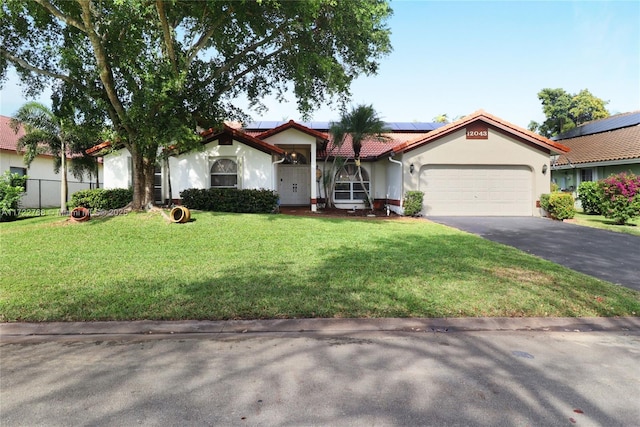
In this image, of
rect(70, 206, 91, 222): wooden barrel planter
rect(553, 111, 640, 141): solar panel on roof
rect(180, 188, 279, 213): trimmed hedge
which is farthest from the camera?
rect(553, 111, 640, 141): solar panel on roof

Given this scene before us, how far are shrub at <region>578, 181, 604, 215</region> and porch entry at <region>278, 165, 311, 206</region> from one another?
12945mm

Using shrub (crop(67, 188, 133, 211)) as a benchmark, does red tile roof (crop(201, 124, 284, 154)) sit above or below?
above

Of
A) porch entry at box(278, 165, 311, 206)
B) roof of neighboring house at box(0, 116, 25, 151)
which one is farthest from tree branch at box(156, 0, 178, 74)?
roof of neighboring house at box(0, 116, 25, 151)

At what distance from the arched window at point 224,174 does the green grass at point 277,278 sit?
23.1 ft

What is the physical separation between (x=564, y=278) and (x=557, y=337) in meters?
2.56

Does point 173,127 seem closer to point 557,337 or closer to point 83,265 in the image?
point 83,265

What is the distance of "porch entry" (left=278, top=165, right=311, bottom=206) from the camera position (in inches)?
835

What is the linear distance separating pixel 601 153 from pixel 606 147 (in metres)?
0.84

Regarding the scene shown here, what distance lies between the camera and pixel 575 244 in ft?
33.2

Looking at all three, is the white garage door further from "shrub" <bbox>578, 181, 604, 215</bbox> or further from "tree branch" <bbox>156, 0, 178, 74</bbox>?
"tree branch" <bbox>156, 0, 178, 74</bbox>

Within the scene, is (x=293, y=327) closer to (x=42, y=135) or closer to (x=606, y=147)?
(x=42, y=135)

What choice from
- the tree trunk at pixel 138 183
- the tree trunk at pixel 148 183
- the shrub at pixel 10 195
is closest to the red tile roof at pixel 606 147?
the tree trunk at pixel 148 183

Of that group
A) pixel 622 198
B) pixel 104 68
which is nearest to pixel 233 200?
pixel 104 68

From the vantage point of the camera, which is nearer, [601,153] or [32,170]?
[601,153]
